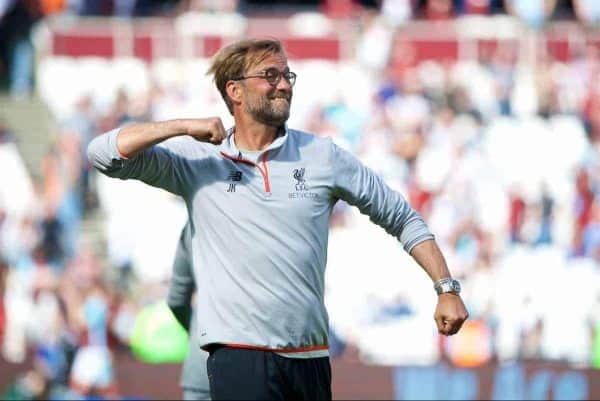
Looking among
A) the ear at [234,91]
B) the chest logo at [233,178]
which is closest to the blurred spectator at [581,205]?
the ear at [234,91]

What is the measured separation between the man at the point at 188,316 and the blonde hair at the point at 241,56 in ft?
5.49

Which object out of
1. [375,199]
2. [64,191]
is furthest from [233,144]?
[64,191]

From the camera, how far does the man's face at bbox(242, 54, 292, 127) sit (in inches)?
205

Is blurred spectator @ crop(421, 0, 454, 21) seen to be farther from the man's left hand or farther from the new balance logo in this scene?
the man's left hand

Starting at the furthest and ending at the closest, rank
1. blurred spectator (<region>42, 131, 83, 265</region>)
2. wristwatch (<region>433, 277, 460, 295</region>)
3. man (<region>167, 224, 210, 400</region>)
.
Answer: blurred spectator (<region>42, 131, 83, 265</region>)
man (<region>167, 224, 210, 400</region>)
wristwatch (<region>433, 277, 460, 295</region>)

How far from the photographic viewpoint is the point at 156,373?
405 inches

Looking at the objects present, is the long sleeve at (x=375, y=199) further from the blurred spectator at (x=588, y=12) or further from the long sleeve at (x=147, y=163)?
the blurred spectator at (x=588, y=12)

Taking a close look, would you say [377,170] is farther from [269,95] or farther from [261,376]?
[261,376]

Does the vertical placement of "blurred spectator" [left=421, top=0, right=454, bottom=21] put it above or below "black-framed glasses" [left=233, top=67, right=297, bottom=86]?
above

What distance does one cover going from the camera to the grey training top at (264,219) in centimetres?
504

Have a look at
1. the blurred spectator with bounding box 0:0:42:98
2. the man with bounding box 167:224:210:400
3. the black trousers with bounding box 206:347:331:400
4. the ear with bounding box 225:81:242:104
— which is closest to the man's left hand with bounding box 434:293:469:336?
the black trousers with bounding box 206:347:331:400

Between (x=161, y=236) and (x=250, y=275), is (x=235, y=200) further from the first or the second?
(x=161, y=236)

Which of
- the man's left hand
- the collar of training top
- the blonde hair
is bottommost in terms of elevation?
the man's left hand

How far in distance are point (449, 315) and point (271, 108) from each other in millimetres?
1038
